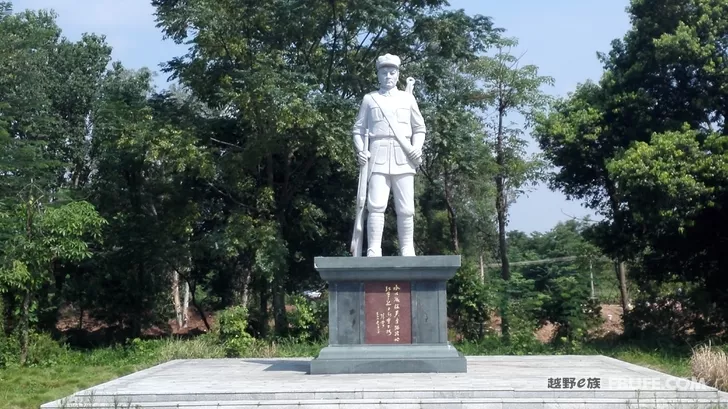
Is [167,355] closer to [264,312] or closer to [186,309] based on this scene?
[264,312]

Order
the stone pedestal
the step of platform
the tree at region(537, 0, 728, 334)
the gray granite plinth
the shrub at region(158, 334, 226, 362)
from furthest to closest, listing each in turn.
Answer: the shrub at region(158, 334, 226, 362)
the tree at region(537, 0, 728, 334)
the stone pedestal
the gray granite plinth
the step of platform

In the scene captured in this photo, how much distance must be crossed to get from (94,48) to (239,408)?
522 inches

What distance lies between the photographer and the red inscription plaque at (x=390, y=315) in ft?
27.5

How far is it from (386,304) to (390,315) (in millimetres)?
116

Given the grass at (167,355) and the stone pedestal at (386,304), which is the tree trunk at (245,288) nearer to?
the grass at (167,355)

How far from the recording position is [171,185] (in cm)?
1480

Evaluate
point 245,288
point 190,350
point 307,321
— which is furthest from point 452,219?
point 190,350

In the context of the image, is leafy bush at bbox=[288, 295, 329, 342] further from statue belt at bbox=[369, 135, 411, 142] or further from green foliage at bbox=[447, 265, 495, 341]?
statue belt at bbox=[369, 135, 411, 142]

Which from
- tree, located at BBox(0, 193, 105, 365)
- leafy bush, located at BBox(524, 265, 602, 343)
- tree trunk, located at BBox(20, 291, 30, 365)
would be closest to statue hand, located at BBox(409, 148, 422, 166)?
leafy bush, located at BBox(524, 265, 602, 343)

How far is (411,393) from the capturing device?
662 centimetres

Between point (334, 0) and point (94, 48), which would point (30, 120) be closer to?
point (94, 48)

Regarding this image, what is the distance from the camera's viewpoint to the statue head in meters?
8.87

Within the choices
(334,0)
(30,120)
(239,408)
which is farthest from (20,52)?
(239,408)

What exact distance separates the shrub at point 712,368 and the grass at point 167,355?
1.42 meters
